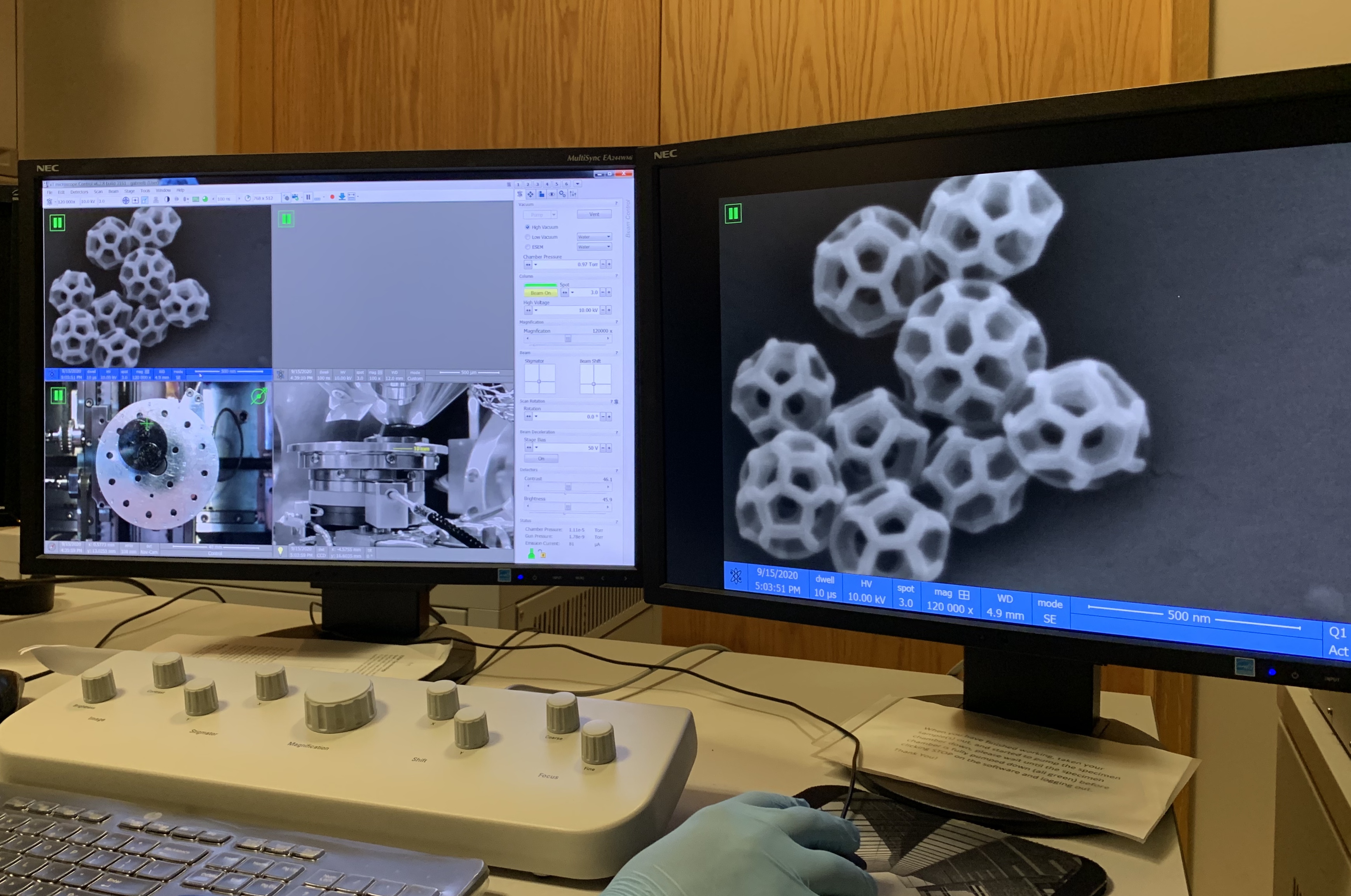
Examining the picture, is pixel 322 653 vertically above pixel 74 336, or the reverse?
pixel 74 336

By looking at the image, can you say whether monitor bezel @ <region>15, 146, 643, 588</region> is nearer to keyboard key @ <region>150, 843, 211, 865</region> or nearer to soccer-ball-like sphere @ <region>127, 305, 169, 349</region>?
soccer-ball-like sphere @ <region>127, 305, 169, 349</region>

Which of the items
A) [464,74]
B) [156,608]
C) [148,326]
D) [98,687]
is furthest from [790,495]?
[464,74]

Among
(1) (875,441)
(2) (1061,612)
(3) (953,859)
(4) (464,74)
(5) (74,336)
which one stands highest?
(4) (464,74)

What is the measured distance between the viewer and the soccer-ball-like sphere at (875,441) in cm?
67

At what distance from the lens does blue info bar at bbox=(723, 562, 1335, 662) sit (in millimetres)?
571

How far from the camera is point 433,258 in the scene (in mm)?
849

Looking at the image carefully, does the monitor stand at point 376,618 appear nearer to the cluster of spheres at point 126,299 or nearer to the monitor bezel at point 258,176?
the monitor bezel at point 258,176

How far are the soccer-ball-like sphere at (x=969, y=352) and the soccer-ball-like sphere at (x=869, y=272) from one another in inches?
0.7

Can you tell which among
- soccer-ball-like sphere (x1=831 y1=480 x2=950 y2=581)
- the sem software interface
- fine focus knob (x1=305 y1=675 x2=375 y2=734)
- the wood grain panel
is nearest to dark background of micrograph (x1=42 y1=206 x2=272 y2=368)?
the sem software interface


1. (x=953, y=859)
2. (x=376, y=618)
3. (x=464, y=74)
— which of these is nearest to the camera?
(x=953, y=859)

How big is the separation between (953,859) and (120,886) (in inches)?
19.1

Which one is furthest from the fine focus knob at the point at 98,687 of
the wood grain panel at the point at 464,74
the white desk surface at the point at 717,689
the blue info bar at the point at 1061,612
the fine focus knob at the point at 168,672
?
the wood grain panel at the point at 464,74

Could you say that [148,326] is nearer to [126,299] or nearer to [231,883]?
[126,299]

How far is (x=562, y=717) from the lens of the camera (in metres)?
0.62
